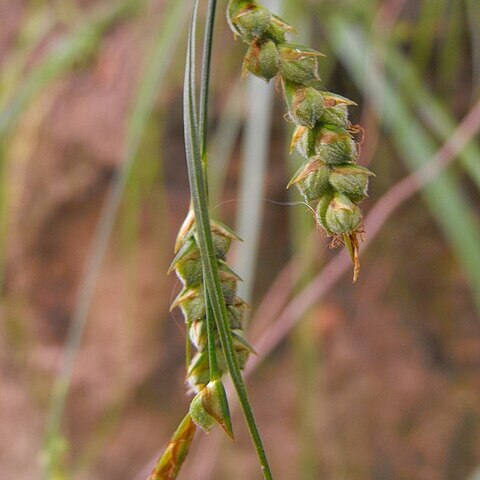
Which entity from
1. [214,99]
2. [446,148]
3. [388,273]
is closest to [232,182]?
[214,99]

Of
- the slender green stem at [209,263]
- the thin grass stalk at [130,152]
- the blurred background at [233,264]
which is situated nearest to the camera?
the slender green stem at [209,263]

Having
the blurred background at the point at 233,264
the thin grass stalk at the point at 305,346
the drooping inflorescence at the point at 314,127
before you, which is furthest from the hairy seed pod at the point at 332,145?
the blurred background at the point at 233,264

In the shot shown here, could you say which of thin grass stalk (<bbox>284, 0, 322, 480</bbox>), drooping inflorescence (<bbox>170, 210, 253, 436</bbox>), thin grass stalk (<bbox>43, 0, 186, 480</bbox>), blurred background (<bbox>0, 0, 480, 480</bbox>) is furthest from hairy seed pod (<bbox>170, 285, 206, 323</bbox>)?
blurred background (<bbox>0, 0, 480, 480</bbox>)

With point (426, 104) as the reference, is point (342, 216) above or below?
below

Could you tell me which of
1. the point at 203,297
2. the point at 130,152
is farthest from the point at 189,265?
the point at 130,152

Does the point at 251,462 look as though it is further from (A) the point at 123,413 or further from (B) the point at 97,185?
(B) the point at 97,185

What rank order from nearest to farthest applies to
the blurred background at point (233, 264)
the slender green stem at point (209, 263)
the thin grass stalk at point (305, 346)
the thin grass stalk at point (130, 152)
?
the slender green stem at point (209, 263) → the thin grass stalk at point (130, 152) → the thin grass stalk at point (305, 346) → the blurred background at point (233, 264)

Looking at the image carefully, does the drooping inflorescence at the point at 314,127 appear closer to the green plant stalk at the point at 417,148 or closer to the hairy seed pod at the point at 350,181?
the hairy seed pod at the point at 350,181

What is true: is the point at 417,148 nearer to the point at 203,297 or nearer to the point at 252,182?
the point at 252,182
